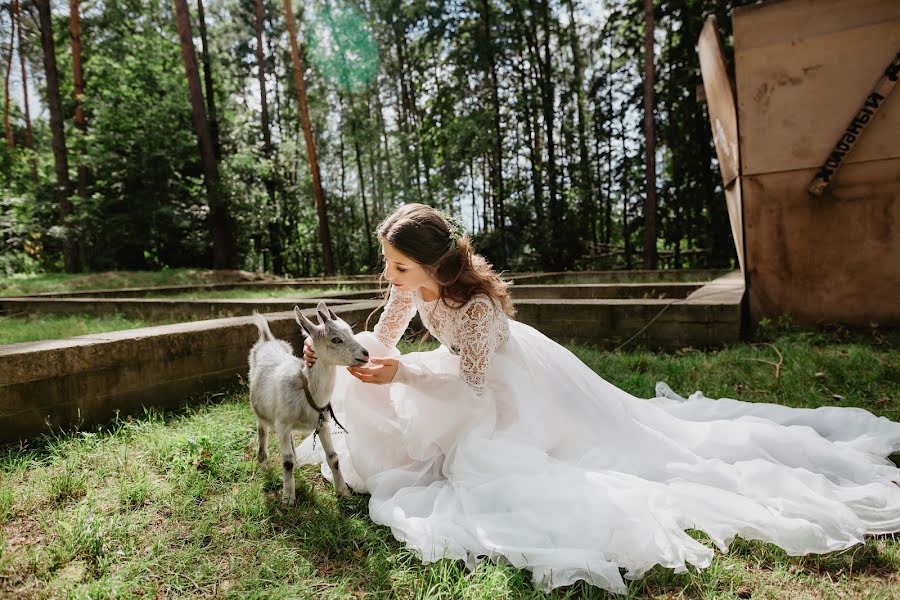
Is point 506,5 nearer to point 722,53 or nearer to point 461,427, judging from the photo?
point 722,53

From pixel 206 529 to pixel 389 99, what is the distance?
963 inches

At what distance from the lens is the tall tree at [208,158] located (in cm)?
1457

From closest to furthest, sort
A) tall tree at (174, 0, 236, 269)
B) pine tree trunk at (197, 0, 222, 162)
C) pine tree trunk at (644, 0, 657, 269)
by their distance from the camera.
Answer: pine tree trunk at (644, 0, 657, 269) < tall tree at (174, 0, 236, 269) < pine tree trunk at (197, 0, 222, 162)

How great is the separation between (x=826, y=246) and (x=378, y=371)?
5680mm

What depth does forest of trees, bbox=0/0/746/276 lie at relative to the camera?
15398mm

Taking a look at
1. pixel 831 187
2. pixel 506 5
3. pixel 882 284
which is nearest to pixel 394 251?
pixel 831 187

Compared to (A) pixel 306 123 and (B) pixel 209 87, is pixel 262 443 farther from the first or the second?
(B) pixel 209 87

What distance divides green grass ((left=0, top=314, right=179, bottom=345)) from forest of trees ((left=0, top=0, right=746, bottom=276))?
9.35 meters

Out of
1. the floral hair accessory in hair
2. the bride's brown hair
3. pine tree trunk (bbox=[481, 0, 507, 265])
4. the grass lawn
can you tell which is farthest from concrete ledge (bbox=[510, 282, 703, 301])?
pine tree trunk (bbox=[481, 0, 507, 265])

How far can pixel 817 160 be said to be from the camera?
5.48 metres

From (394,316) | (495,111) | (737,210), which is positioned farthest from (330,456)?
(495,111)

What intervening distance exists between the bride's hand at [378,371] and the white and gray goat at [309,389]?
10cm

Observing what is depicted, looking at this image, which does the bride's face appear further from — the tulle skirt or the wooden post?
the wooden post

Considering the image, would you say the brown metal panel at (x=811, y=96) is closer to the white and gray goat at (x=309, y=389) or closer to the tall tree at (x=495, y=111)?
the white and gray goat at (x=309, y=389)
